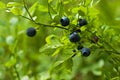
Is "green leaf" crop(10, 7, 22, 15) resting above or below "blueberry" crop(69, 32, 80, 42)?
above

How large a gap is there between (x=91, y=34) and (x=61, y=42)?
0.25 ft

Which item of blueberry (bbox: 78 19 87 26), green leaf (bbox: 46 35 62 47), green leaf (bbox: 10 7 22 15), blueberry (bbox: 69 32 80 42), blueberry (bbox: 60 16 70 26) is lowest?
green leaf (bbox: 46 35 62 47)

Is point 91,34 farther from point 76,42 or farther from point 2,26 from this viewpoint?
point 2,26

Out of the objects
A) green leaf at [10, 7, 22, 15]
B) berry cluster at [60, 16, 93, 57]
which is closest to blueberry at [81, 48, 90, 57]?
berry cluster at [60, 16, 93, 57]

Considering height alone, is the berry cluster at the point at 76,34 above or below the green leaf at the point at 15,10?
below

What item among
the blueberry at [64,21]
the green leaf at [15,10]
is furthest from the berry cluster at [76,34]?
the green leaf at [15,10]

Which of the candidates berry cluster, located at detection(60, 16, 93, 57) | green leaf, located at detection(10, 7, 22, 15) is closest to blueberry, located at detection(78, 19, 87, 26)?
berry cluster, located at detection(60, 16, 93, 57)

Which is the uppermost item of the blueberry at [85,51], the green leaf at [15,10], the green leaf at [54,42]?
the green leaf at [15,10]

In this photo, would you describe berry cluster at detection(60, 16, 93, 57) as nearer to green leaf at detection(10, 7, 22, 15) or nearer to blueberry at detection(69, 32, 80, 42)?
blueberry at detection(69, 32, 80, 42)

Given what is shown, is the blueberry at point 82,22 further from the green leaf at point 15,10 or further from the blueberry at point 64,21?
the green leaf at point 15,10

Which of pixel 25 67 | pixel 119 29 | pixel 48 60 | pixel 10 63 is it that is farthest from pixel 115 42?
pixel 48 60

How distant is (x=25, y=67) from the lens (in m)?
1.33

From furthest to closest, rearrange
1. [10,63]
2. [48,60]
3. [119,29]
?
[48,60] → [10,63] → [119,29]

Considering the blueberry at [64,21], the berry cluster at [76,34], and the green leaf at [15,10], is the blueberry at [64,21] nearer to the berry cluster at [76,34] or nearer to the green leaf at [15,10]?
the berry cluster at [76,34]
